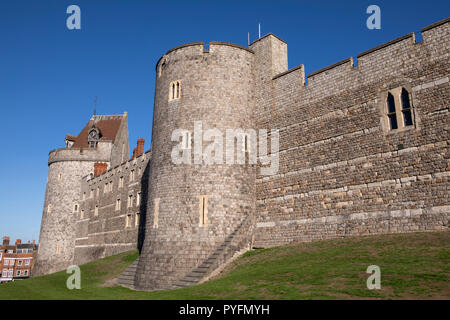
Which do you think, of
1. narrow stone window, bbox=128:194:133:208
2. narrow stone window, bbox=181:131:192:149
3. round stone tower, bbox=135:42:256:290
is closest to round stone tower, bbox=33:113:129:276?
narrow stone window, bbox=128:194:133:208

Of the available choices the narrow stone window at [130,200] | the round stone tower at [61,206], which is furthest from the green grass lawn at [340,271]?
the round stone tower at [61,206]

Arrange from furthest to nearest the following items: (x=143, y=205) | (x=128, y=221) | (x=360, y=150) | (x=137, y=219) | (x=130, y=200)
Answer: (x=130, y=200), (x=128, y=221), (x=137, y=219), (x=143, y=205), (x=360, y=150)

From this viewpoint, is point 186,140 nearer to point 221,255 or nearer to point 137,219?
point 221,255

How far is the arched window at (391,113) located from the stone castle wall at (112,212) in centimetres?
2025

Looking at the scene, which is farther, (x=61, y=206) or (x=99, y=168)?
(x=61, y=206)

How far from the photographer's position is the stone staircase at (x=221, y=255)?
1556 cm

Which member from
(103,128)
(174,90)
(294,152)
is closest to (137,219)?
(174,90)

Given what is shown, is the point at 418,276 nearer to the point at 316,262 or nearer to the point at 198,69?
the point at 316,262

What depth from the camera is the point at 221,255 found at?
16.5m

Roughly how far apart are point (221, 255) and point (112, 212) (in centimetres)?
2175

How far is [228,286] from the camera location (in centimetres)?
1206

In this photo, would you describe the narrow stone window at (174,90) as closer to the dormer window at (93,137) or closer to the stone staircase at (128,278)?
the stone staircase at (128,278)

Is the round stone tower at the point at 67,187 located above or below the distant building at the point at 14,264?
above
